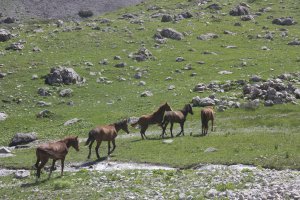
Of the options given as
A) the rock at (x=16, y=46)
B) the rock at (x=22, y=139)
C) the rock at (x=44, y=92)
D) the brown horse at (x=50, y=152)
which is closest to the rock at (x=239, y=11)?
the rock at (x=16, y=46)

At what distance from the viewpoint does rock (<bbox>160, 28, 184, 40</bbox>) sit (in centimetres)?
11162

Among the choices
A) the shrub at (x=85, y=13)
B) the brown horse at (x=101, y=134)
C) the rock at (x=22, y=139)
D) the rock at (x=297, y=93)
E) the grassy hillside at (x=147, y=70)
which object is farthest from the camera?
the shrub at (x=85, y=13)

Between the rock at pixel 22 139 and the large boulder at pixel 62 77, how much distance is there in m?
25.4

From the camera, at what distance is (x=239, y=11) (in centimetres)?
14150

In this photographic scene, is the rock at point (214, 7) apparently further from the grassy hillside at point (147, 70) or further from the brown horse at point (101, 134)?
the brown horse at point (101, 134)

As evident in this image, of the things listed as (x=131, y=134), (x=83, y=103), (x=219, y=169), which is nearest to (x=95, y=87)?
(x=83, y=103)

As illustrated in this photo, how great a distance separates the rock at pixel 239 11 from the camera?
141 meters

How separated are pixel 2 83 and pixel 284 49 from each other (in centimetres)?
5924

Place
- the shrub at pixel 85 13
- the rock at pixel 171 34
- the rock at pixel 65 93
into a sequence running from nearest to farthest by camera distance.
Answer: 1. the rock at pixel 65 93
2. the rock at pixel 171 34
3. the shrub at pixel 85 13

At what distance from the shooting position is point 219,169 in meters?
32.9

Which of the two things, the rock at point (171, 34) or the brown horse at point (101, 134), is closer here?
the brown horse at point (101, 134)

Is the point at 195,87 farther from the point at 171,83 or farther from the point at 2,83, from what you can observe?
the point at 2,83

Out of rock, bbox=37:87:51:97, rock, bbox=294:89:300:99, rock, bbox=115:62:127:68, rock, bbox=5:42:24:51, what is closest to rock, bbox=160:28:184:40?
rock, bbox=115:62:127:68

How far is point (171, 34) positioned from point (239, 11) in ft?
123
